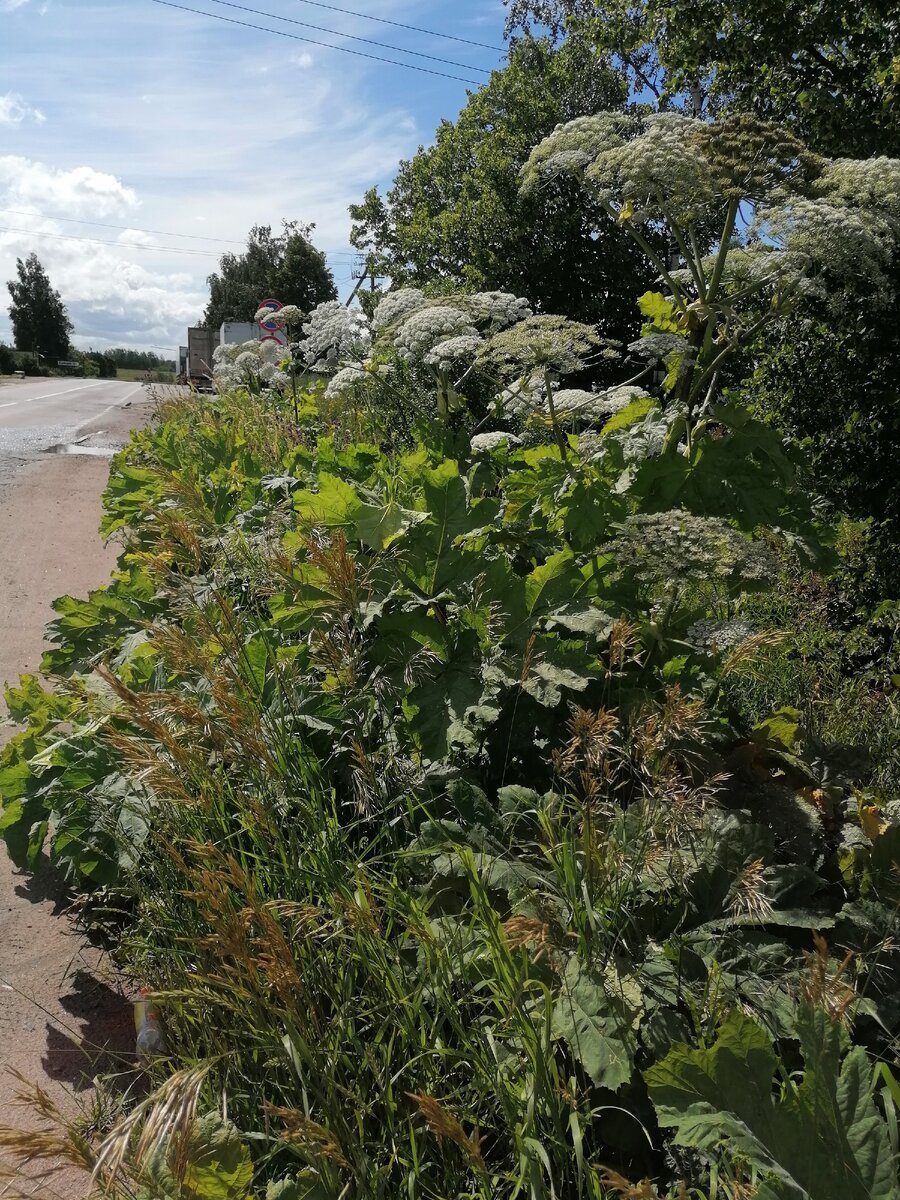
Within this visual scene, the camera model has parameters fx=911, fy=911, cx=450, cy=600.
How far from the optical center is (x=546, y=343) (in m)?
3.26

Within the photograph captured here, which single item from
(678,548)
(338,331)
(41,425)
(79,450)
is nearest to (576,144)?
(338,331)

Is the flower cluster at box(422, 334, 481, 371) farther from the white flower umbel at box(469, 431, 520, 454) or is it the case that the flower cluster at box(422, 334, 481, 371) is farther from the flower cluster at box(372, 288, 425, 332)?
the flower cluster at box(372, 288, 425, 332)

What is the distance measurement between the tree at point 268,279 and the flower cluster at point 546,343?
35.0 m

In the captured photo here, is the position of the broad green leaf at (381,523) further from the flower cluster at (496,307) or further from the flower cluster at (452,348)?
the flower cluster at (496,307)

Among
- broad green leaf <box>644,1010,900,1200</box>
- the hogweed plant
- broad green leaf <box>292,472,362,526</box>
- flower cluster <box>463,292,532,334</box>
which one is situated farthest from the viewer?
flower cluster <box>463,292,532,334</box>

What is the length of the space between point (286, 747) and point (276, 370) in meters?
6.87

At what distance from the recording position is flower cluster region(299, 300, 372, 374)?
198 inches

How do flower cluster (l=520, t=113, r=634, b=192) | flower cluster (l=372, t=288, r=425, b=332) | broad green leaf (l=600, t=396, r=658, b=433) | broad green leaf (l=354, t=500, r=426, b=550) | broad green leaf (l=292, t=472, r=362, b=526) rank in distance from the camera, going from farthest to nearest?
flower cluster (l=372, t=288, r=425, b=332)
flower cluster (l=520, t=113, r=634, b=192)
broad green leaf (l=600, t=396, r=658, b=433)
broad green leaf (l=292, t=472, r=362, b=526)
broad green leaf (l=354, t=500, r=426, b=550)

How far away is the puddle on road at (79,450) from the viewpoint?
1473 cm

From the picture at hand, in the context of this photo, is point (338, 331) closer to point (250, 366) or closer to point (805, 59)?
point (250, 366)

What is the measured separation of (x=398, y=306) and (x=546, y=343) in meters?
1.37

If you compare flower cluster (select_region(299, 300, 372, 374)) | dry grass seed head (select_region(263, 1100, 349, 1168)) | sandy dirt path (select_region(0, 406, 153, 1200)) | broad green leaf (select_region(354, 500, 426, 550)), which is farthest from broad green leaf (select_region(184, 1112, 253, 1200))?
flower cluster (select_region(299, 300, 372, 374))

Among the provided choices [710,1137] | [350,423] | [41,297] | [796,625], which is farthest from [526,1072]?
[41,297]

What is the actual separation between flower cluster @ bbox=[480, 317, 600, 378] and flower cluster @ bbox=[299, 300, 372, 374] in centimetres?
173
